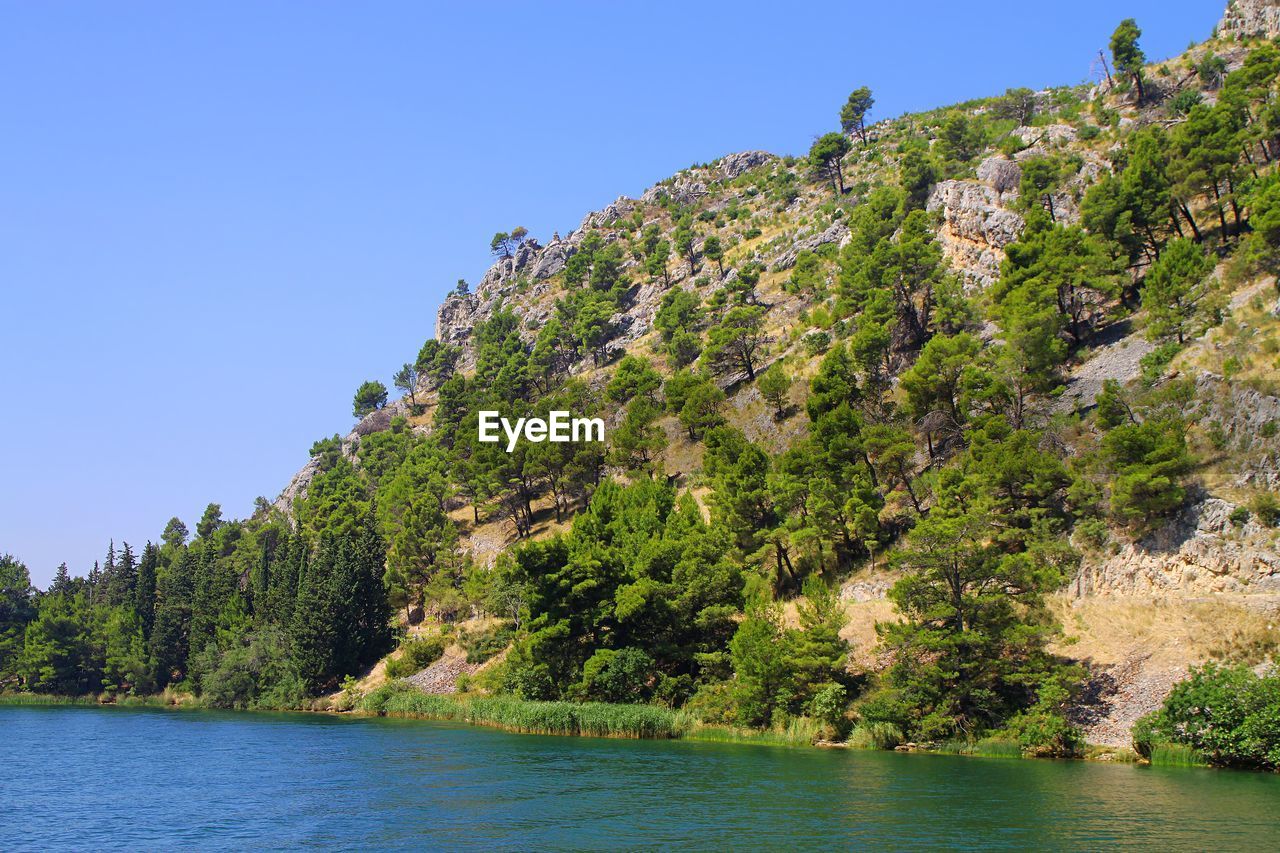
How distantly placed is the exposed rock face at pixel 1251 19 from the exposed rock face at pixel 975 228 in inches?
1492

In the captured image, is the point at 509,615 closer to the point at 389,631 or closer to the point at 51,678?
the point at 389,631

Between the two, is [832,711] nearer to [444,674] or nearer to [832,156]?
[444,674]

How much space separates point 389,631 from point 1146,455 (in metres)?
69.7

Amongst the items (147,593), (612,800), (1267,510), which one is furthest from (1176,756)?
(147,593)

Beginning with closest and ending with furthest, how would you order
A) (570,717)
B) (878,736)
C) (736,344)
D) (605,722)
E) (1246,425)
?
1. (878,736)
2. (1246,425)
3. (605,722)
4. (570,717)
5. (736,344)

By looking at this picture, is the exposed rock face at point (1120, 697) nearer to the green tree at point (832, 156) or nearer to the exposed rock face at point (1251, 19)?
the exposed rock face at point (1251, 19)

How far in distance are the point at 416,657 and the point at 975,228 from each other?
219 feet

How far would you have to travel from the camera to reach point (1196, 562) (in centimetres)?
4803

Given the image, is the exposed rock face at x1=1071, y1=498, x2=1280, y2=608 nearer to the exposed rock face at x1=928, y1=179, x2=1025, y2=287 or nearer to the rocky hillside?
the rocky hillside

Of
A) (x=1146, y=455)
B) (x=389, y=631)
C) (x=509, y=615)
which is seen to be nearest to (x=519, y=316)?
(x=389, y=631)

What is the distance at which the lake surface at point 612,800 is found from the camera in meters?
27.3

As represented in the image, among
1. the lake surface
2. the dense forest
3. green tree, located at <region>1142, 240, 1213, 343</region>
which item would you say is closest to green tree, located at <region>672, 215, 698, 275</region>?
the dense forest

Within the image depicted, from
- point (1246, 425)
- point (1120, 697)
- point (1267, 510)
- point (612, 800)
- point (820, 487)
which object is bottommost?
point (612, 800)

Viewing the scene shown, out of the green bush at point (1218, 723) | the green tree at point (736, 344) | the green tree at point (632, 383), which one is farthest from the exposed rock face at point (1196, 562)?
the green tree at point (632, 383)
